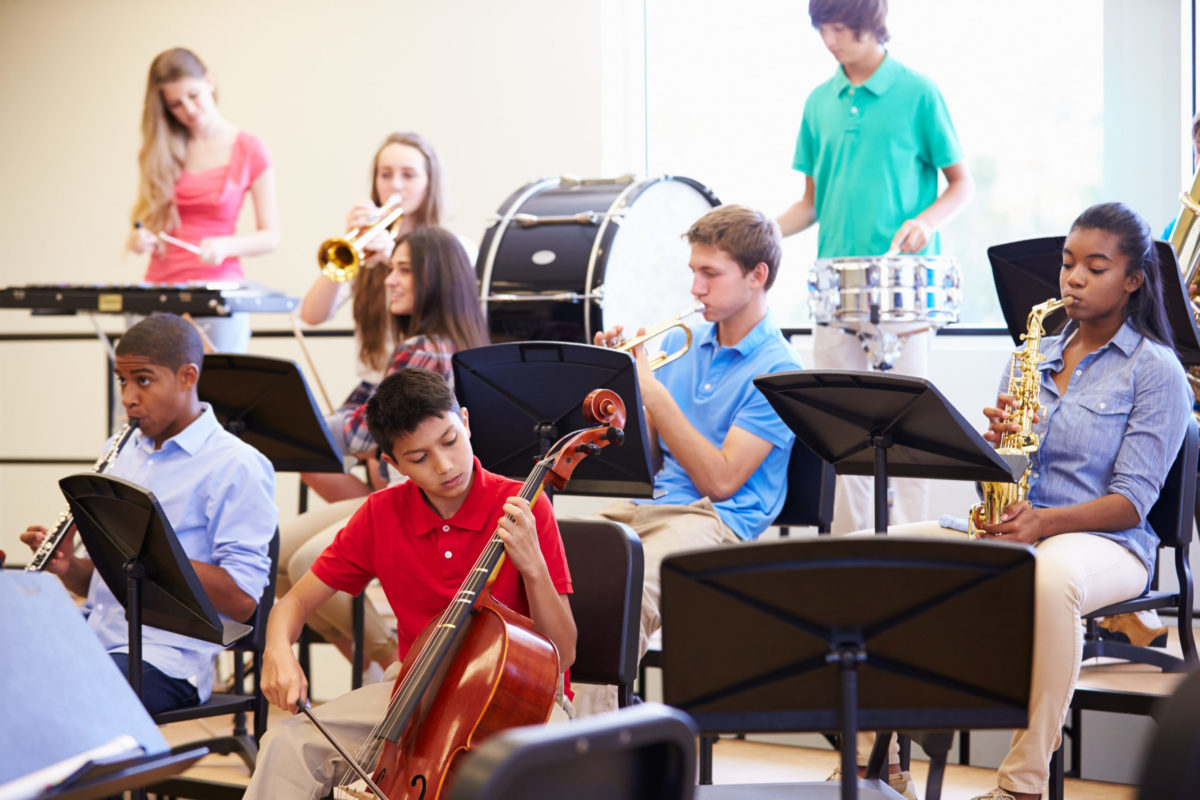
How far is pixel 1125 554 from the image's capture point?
2.69m

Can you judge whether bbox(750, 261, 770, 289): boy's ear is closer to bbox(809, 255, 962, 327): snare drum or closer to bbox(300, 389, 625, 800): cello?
bbox(809, 255, 962, 327): snare drum

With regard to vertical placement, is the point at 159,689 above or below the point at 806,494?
below

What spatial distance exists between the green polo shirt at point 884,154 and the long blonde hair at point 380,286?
4.23ft

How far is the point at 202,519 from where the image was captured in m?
2.81

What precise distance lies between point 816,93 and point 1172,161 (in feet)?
3.89

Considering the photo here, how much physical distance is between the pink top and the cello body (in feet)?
9.71

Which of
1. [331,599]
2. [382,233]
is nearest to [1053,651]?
[331,599]

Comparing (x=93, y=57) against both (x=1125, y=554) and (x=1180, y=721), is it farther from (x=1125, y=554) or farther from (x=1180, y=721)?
(x=1180, y=721)

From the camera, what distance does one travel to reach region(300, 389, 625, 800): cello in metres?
1.98

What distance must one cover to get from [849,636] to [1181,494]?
1.49 m

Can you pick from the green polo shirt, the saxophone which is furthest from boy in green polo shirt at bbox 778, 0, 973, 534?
the saxophone

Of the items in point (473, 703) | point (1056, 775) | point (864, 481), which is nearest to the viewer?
point (473, 703)

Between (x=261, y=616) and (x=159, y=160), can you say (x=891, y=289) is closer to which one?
(x=261, y=616)

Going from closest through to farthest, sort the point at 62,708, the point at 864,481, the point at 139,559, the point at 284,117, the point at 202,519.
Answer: the point at 62,708
the point at 139,559
the point at 202,519
the point at 864,481
the point at 284,117
